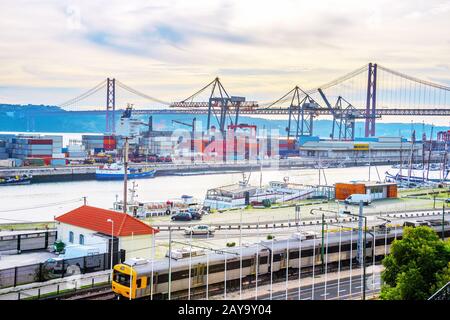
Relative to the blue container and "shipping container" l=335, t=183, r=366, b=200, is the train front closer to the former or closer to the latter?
"shipping container" l=335, t=183, r=366, b=200

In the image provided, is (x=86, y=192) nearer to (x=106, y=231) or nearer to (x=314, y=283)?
(x=106, y=231)

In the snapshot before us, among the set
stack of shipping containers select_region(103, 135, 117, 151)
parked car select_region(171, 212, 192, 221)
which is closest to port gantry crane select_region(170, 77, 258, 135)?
stack of shipping containers select_region(103, 135, 117, 151)

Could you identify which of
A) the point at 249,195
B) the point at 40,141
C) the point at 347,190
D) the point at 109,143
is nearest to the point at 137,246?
the point at 347,190

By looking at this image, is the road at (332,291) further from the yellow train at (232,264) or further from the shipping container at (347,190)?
the shipping container at (347,190)

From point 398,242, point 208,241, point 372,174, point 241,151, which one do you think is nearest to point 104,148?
point 241,151

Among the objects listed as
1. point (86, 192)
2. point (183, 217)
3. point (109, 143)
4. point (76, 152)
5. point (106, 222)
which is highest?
point (109, 143)
